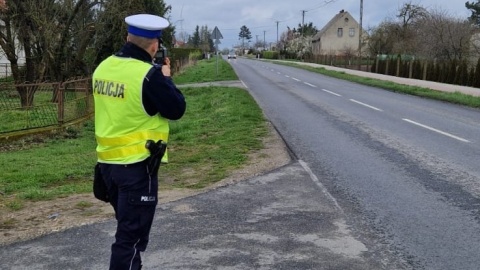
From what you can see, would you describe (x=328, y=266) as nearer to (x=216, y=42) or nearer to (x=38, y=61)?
(x=38, y=61)

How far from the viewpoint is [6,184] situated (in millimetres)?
7383

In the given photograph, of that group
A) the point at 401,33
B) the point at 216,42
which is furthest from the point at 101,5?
the point at 401,33

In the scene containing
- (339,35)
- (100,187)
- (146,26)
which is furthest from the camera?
(339,35)

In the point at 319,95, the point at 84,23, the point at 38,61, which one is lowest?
the point at 319,95

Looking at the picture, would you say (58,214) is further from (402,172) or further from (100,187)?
(402,172)

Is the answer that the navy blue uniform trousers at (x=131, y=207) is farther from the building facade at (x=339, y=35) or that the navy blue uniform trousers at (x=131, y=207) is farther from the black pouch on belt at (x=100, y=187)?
the building facade at (x=339, y=35)

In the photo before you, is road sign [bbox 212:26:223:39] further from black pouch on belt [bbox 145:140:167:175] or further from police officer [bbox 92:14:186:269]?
black pouch on belt [bbox 145:140:167:175]

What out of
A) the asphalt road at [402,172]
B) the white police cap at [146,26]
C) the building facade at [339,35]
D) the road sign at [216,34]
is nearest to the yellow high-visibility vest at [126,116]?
the white police cap at [146,26]

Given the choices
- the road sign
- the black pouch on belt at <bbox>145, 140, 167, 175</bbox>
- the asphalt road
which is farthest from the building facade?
the black pouch on belt at <bbox>145, 140, 167, 175</bbox>

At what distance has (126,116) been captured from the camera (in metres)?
3.10

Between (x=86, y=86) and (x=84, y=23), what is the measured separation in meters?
9.97

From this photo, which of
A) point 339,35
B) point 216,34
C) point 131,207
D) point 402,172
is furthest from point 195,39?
point 131,207

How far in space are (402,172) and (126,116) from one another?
17.7 feet

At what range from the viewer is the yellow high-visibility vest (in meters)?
3.06
